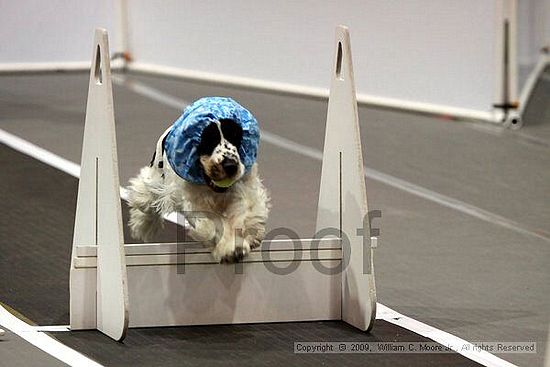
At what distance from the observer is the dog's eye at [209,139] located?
12.8 ft

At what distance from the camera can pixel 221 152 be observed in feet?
12.7

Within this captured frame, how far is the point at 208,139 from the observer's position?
391 centimetres

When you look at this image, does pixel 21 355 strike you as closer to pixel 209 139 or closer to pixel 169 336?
pixel 169 336

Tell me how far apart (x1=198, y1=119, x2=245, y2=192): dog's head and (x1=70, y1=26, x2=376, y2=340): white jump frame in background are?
11.2 inches

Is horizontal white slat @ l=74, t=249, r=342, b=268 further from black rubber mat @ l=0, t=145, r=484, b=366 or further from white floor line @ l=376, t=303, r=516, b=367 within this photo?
white floor line @ l=376, t=303, r=516, b=367

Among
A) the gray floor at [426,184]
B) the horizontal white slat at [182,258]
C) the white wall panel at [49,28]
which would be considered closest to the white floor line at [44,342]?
the horizontal white slat at [182,258]

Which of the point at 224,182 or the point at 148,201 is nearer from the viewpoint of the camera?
the point at 224,182

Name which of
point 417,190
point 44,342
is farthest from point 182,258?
point 417,190

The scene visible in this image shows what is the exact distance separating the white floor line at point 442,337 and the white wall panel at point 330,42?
404 centimetres

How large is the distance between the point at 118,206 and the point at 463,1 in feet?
15.6

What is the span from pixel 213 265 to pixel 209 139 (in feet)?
1.48

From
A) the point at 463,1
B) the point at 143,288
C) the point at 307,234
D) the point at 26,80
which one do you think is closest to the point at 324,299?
the point at 143,288

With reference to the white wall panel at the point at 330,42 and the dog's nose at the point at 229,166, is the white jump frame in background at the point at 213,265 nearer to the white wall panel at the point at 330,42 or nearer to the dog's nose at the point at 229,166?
the dog's nose at the point at 229,166

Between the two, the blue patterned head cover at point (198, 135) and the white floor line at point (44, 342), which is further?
the blue patterned head cover at point (198, 135)
